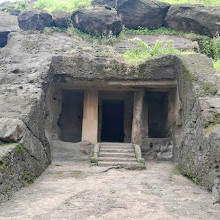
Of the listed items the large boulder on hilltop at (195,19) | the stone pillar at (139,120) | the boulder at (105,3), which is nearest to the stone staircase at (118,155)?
the stone pillar at (139,120)

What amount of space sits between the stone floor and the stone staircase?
2.78ft

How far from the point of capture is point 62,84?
7621 millimetres

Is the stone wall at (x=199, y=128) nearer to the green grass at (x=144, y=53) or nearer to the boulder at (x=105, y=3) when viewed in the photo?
the green grass at (x=144, y=53)

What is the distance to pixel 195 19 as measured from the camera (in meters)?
10.4

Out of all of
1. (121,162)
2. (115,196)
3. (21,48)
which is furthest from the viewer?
(21,48)

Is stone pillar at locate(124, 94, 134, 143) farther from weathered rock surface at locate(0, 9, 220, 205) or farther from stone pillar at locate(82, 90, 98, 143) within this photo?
weathered rock surface at locate(0, 9, 220, 205)

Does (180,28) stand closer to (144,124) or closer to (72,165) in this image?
(144,124)

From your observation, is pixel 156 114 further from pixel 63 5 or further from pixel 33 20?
pixel 63 5

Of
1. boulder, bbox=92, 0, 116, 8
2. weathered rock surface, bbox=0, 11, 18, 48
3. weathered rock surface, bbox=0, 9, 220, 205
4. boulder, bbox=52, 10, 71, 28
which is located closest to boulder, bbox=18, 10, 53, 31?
boulder, bbox=52, 10, 71, 28

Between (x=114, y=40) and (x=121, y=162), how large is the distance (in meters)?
4.91

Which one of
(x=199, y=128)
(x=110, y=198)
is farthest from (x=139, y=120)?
(x=110, y=198)

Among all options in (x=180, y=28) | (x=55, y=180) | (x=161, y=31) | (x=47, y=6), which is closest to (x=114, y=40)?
(x=161, y=31)

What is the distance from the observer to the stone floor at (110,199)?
2.99m

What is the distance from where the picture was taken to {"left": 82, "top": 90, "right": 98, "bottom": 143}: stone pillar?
7.77 meters
